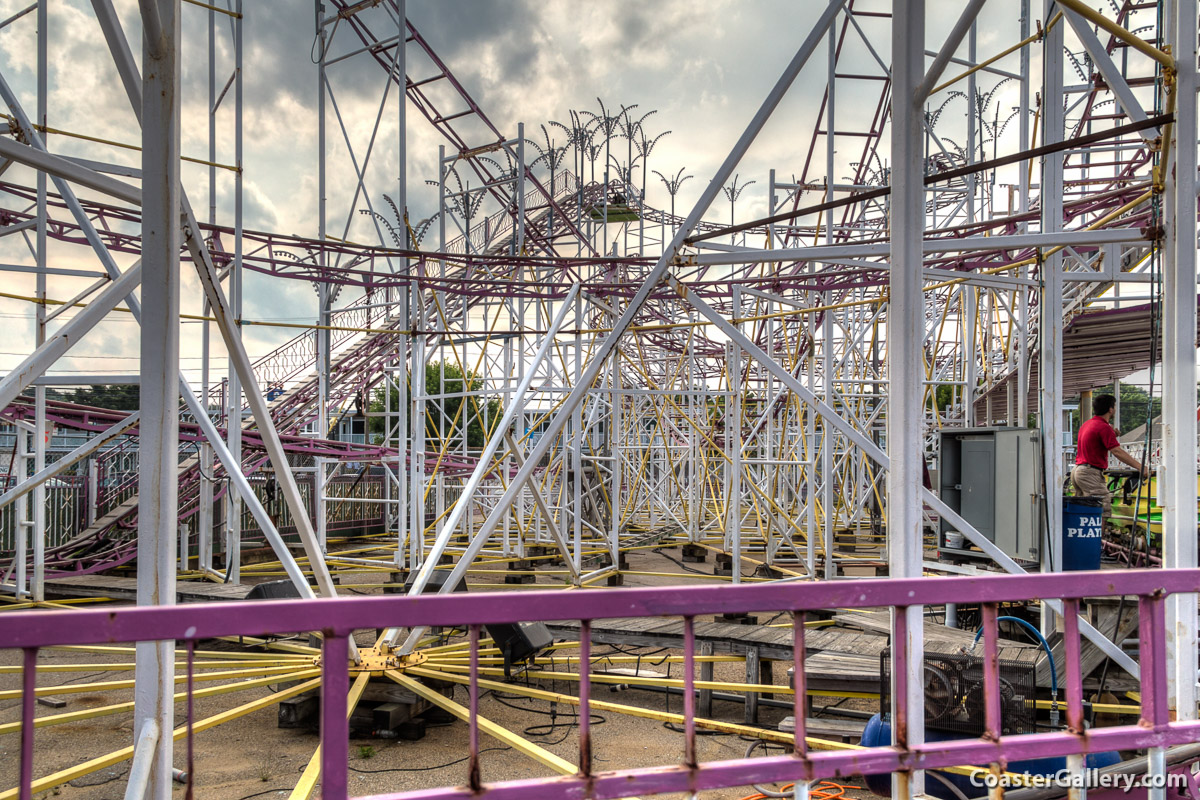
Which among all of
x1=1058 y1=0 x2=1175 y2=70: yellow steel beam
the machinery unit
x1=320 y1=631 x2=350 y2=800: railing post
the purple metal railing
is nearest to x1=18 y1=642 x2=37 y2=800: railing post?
the purple metal railing

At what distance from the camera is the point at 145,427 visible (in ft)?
10.8

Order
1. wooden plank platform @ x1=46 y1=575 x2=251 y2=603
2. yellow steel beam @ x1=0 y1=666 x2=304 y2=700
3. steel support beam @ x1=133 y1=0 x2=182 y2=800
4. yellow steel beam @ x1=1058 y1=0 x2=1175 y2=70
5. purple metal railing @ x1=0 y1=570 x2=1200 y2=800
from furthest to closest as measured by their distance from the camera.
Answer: wooden plank platform @ x1=46 y1=575 x2=251 y2=603
yellow steel beam @ x1=0 y1=666 x2=304 y2=700
yellow steel beam @ x1=1058 y1=0 x2=1175 y2=70
steel support beam @ x1=133 y1=0 x2=182 y2=800
purple metal railing @ x1=0 y1=570 x2=1200 y2=800

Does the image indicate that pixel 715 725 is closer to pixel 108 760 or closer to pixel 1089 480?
pixel 108 760

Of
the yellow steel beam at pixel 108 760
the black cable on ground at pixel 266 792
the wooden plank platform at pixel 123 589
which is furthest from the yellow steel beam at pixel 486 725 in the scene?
the wooden plank platform at pixel 123 589

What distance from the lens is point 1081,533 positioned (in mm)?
6480

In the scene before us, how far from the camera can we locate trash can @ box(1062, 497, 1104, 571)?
6.47 metres

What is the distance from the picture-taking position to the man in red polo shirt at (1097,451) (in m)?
7.92

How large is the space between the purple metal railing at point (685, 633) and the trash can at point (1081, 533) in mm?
3911

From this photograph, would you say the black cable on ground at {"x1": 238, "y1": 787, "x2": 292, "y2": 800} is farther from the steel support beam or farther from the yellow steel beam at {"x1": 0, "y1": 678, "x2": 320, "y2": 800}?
the steel support beam

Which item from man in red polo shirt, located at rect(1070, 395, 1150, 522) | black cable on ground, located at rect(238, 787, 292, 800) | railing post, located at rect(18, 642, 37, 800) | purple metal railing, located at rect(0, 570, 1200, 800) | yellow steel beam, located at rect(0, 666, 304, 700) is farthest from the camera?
man in red polo shirt, located at rect(1070, 395, 1150, 522)

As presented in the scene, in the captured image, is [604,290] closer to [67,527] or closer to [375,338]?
[67,527]

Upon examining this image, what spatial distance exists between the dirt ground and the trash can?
8.60 ft

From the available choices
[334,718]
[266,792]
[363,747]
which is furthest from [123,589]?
[334,718]

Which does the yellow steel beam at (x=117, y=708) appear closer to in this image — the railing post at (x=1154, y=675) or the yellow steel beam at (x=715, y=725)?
the yellow steel beam at (x=715, y=725)
